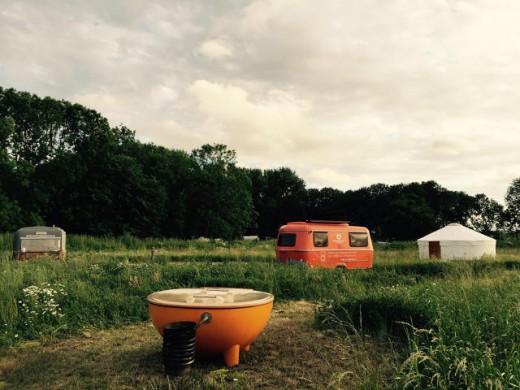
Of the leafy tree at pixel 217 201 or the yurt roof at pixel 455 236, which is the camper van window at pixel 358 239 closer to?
the yurt roof at pixel 455 236

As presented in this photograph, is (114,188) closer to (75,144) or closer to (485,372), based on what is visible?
(75,144)

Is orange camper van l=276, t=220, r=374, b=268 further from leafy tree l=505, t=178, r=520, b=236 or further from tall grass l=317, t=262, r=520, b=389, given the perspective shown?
leafy tree l=505, t=178, r=520, b=236

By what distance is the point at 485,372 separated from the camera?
4.07 metres

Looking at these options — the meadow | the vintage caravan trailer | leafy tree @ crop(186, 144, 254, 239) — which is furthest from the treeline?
the meadow

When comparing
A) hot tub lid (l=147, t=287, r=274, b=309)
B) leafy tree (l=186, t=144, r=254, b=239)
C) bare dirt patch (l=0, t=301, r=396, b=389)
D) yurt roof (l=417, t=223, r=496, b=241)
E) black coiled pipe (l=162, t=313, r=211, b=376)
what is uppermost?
leafy tree (l=186, t=144, r=254, b=239)

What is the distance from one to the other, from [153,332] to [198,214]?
148ft

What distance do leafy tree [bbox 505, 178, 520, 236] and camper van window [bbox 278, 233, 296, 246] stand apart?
70.9m

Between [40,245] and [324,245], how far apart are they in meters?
12.0

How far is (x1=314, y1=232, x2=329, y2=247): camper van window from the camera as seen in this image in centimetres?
1817

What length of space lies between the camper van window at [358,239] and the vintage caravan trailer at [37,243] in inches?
492

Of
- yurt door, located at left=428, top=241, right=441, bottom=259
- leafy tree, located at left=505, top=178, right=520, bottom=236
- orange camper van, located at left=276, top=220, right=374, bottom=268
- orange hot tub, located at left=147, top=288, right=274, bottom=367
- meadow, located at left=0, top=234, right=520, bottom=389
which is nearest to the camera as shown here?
meadow, located at left=0, top=234, right=520, bottom=389

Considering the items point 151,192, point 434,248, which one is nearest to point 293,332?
point 434,248

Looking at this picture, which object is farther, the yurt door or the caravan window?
the yurt door

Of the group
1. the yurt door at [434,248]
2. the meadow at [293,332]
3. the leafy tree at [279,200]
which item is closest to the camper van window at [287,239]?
the meadow at [293,332]
